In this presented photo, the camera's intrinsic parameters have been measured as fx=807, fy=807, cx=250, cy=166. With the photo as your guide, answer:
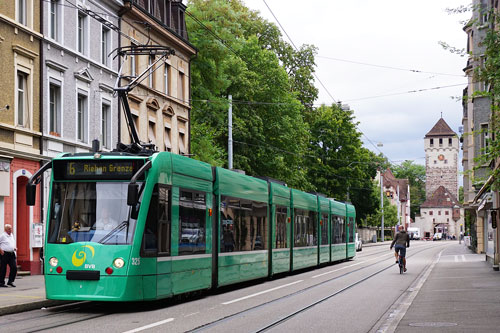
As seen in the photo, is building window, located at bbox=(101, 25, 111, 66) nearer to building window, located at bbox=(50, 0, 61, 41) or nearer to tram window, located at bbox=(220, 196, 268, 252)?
building window, located at bbox=(50, 0, 61, 41)

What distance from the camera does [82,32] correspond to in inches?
1166

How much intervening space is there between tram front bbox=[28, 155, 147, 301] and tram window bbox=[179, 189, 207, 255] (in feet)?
5.81

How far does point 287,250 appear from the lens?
2586cm

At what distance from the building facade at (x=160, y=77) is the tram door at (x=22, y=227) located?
344 inches

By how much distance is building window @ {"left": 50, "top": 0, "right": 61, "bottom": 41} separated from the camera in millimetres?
27078

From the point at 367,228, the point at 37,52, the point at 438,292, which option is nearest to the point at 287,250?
the point at 438,292

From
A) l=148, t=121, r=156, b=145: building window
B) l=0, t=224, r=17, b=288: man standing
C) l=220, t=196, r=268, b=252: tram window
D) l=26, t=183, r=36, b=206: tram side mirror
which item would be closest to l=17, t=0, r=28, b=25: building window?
l=0, t=224, r=17, b=288: man standing

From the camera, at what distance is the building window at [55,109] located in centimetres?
2688

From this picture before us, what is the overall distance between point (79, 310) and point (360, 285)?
9863mm

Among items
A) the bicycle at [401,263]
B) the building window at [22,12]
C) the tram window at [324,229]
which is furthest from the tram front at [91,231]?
the tram window at [324,229]

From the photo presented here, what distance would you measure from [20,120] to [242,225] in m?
8.76

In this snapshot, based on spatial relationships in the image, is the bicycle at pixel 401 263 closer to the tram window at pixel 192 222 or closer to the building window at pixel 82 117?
the building window at pixel 82 117

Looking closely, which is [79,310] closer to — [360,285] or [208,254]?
→ [208,254]

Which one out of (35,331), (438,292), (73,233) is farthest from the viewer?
(438,292)
